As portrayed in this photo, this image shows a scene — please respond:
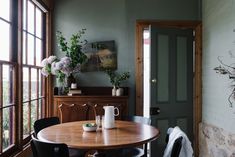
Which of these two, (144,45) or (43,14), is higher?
(43,14)

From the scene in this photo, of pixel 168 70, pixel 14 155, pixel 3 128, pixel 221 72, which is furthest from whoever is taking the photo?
pixel 168 70

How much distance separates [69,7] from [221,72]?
2477 mm

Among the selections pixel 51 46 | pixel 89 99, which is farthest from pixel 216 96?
pixel 51 46

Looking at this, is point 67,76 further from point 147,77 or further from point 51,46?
point 147,77

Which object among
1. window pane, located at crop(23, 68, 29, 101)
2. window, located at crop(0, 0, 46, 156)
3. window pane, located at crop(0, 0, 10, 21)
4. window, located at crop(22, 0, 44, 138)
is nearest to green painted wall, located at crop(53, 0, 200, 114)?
window, located at crop(22, 0, 44, 138)

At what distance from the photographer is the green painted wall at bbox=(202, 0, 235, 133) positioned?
3.19m

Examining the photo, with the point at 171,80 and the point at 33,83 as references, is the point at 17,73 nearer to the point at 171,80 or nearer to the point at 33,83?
the point at 33,83

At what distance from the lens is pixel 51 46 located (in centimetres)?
418

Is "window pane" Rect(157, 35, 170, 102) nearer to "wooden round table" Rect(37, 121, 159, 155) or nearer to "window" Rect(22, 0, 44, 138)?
"wooden round table" Rect(37, 121, 159, 155)

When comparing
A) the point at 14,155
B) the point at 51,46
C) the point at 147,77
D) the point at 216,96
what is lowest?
the point at 14,155

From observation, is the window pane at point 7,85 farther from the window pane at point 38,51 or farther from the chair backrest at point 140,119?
the chair backrest at point 140,119

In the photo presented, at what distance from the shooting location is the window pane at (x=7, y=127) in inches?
107

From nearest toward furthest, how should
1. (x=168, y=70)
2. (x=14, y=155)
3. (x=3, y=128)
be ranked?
(x=3, y=128), (x=14, y=155), (x=168, y=70)

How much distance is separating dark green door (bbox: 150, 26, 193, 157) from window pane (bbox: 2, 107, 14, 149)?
75.9 inches
